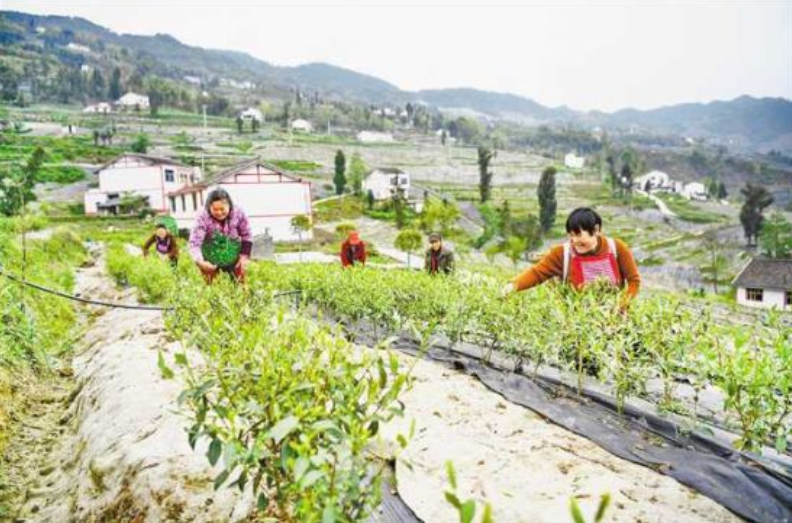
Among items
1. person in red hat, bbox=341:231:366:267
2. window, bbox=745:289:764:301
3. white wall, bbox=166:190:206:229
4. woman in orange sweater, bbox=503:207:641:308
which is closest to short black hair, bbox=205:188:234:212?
woman in orange sweater, bbox=503:207:641:308

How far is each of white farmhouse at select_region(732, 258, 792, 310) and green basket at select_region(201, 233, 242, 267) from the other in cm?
3985

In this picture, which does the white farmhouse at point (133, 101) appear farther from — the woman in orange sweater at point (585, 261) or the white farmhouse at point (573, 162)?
the woman in orange sweater at point (585, 261)

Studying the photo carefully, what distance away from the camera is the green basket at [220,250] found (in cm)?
572

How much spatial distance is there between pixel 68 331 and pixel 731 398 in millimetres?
7904

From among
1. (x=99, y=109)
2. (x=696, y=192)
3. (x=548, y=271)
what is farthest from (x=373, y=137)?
(x=548, y=271)

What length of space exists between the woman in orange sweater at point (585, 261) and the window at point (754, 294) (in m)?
40.7

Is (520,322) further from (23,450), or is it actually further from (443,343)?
(23,450)

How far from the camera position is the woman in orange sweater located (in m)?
4.52

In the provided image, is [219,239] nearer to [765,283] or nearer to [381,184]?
[765,283]

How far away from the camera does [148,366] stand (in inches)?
190

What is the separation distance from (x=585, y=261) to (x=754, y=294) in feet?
135

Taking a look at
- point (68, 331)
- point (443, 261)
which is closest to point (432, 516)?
point (443, 261)

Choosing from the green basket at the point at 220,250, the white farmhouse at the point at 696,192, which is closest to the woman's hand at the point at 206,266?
the green basket at the point at 220,250

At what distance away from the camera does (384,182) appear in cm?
6594
